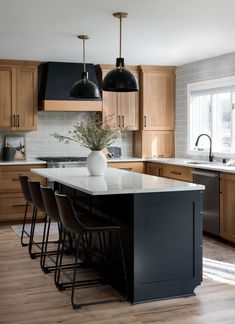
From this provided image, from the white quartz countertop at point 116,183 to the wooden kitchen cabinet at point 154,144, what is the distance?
110 inches

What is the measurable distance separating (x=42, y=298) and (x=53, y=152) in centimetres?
412

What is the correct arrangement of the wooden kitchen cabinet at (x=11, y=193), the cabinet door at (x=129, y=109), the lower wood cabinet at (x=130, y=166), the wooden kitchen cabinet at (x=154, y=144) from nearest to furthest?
1. the wooden kitchen cabinet at (x=11, y=193)
2. the lower wood cabinet at (x=130, y=166)
3. the cabinet door at (x=129, y=109)
4. the wooden kitchen cabinet at (x=154, y=144)

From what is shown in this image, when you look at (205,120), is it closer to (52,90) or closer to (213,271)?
(52,90)

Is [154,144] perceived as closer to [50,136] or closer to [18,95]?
[50,136]

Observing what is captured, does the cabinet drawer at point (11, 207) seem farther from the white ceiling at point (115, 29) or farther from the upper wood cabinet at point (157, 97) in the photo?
the upper wood cabinet at point (157, 97)

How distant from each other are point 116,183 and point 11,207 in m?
3.27

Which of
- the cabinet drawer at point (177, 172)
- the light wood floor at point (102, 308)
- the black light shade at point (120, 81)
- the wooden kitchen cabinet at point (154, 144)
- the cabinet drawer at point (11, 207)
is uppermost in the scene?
the black light shade at point (120, 81)

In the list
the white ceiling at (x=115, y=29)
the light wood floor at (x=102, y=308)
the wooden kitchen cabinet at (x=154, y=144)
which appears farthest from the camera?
the wooden kitchen cabinet at (x=154, y=144)

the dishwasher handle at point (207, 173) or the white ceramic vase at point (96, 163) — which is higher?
the white ceramic vase at point (96, 163)

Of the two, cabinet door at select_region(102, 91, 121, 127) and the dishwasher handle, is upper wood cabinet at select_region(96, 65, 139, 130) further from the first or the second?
the dishwasher handle

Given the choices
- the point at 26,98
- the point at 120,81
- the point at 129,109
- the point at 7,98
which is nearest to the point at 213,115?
the point at 129,109

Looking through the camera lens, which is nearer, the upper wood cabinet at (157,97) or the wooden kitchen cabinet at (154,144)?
the upper wood cabinet at (157,97)

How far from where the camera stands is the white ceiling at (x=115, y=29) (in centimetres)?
429

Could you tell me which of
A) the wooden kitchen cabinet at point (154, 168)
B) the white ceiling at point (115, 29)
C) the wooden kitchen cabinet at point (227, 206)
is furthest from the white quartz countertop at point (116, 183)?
the wooden kitchen cabinet at point (154, 168)
